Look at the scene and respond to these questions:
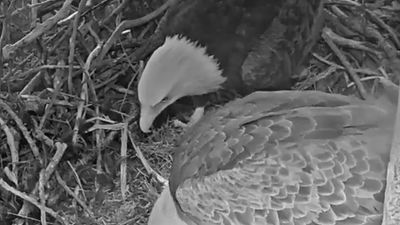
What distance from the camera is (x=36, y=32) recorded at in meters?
2.43

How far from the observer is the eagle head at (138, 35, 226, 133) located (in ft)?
7.20

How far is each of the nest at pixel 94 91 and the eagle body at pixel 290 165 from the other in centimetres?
52

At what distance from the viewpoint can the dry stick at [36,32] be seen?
7.91 ft

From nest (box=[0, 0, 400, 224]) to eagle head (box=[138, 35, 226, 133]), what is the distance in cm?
25

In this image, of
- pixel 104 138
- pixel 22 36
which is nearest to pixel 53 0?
pixel 22 36

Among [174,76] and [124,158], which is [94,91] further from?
[174,76]

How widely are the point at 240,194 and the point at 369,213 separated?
0.26 metres

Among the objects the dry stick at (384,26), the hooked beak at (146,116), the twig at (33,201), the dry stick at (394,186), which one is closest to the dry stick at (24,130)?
the twig at (33,201)

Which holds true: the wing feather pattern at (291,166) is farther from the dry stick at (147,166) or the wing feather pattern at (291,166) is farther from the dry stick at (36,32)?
the dry stick at (36,32)

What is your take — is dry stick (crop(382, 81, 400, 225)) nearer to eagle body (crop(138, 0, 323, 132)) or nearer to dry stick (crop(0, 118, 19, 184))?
eagle body (crop(138, 0, 323, 132))

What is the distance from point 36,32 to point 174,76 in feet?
1.55

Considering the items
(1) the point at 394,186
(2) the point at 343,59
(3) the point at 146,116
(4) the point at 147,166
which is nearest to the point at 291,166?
(1) the point at 394,186

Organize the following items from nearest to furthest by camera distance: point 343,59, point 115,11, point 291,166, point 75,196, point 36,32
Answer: point 291,166, point 75,196, point 36,32, point 343,59, point 115,11

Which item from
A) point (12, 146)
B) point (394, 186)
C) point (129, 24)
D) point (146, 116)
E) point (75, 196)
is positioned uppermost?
point (394, 186)
